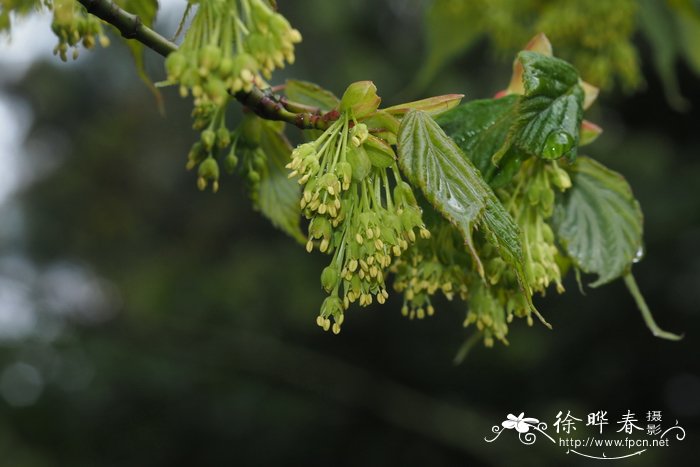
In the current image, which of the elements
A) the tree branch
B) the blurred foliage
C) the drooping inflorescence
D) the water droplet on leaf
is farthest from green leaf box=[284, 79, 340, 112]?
the blurred foliage

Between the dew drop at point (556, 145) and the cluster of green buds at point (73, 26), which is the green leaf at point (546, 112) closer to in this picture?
the dew drop at point (556, 145)

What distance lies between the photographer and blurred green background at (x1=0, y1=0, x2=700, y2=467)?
5.01 m

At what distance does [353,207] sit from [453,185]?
126mm

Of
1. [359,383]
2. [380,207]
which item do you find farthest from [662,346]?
[380,207]

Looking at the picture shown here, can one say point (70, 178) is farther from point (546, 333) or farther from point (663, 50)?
point (663, 50)

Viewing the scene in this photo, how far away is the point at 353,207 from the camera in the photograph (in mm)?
812

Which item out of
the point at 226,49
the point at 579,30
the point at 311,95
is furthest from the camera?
the point at 579,30

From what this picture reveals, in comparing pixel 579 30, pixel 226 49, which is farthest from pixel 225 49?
pixel 579 30

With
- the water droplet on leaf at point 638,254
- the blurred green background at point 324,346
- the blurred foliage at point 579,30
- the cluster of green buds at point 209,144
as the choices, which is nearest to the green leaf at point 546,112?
the water droplet on leaf at point 638,254

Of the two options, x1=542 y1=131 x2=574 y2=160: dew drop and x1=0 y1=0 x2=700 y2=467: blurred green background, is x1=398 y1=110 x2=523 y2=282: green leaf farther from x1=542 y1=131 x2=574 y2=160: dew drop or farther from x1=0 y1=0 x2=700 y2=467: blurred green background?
x1=0 y1=0 x2=700 y2=467: blurred green background

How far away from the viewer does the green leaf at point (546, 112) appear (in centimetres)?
81

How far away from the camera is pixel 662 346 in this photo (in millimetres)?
5414

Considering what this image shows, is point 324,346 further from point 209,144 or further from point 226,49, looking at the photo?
point 226,49

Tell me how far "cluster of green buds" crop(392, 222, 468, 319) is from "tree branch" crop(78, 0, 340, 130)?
177 mm
